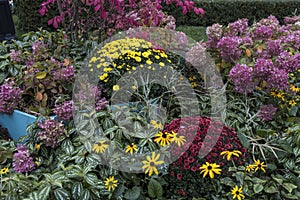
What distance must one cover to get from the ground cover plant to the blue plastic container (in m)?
0.06

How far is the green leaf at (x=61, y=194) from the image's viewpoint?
5.25ft

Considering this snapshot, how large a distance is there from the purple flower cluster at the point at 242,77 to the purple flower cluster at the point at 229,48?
0.29m

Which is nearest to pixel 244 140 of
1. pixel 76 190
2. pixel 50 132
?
pixel 76 190

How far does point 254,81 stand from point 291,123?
0.40 m

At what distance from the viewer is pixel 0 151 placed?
207 cm

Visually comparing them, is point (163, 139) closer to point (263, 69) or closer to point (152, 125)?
point (152, 125)

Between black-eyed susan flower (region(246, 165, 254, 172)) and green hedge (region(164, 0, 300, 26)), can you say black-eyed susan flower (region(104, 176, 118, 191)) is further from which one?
green hedge (region(164, 0, 300, 26))

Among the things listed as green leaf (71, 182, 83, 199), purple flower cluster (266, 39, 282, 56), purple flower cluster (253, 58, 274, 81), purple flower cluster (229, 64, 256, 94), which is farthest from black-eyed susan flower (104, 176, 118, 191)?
purple flower cluster (266, 39, 282, 56)

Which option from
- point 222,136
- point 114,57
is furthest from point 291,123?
point 114,57

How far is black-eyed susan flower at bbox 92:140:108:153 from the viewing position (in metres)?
1.85

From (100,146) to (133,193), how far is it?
31 cm

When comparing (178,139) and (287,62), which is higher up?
(287,62)

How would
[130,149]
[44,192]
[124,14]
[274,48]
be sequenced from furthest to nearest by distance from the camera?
[124,14] → [274,48] → [130,149] → [44,192]

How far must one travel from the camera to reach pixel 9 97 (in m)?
2.34
